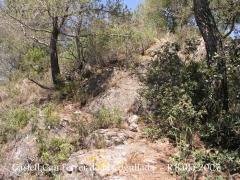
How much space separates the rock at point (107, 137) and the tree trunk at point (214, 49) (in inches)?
63.5

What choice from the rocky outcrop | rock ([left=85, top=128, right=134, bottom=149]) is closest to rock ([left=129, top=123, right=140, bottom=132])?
rock ([left=85, top=128, right=134, bottom=149])

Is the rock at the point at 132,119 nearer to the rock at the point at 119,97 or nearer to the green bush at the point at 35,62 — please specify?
the rock at the point at 119,97

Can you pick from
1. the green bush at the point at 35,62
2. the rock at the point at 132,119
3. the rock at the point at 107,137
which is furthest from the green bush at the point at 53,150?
the green bush at the point at 35,62

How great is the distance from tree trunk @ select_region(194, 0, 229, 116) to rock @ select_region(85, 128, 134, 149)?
1612mm

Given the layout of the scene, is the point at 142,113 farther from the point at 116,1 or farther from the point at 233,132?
the point at 116,1

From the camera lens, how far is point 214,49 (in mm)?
4609

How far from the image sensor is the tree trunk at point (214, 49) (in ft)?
14.0

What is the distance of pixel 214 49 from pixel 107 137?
2473 mm

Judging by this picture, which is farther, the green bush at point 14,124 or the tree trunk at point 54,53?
the tree trunk at point 54,53

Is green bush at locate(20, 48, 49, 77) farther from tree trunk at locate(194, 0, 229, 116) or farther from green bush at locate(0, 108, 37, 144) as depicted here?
tree trunk at locate(194, 0, 229, 116)

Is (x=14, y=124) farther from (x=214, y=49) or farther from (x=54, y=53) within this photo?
(x=214, y=49)

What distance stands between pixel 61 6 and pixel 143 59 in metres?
2.84

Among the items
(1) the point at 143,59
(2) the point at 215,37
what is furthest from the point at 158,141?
(1) the point at 143,59

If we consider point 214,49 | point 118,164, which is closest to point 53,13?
point 214,49
